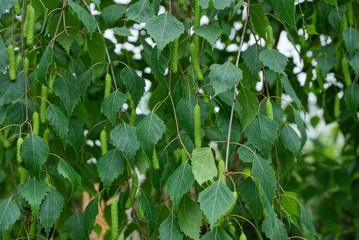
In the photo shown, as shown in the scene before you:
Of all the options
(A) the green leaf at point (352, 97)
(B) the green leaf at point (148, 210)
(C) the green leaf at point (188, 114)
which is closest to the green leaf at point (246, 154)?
(C) the green leaf at point (188, 114)

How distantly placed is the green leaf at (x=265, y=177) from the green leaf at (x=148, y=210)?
0.23 metres

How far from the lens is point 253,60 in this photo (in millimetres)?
1369

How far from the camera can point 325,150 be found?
4383mm

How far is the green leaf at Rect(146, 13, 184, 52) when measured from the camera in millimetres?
1187

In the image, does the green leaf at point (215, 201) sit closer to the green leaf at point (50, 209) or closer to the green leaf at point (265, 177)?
the green leaf at point (265, 177)

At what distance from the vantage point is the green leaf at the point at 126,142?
1241 millimetres

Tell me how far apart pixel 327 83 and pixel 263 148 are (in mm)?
1152

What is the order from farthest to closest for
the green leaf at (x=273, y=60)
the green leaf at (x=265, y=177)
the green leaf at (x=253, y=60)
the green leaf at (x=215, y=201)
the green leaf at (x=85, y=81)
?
1. the green leaf at (x=85, y=81)
2. the green leaf at (x=253, y=60)
3. the green leaf at (x=273, y=60)
4. the green leaf at (x=265, y=177)
5. the green leaf at (x=215, y=201)

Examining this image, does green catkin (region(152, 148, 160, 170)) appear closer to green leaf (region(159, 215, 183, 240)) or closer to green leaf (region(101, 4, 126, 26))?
green leaf (region(159, 215, 183, 240))

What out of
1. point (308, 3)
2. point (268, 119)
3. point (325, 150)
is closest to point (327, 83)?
point (308, 3)

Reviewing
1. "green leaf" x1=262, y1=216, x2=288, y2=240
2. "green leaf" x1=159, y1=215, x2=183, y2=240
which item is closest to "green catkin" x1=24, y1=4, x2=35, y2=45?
"green leaf" x1=159, y1=215, x2=183, y2=240

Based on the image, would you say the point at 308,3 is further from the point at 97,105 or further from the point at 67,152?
the point at 67,152

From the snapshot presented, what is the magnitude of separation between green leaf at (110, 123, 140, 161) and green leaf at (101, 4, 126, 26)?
0.66 m

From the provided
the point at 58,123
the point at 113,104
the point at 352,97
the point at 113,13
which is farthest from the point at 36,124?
the point at 352,97
